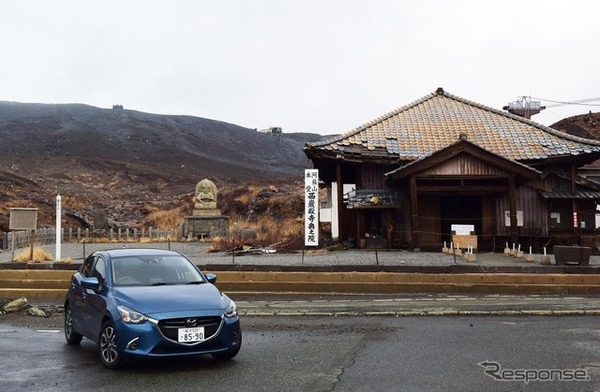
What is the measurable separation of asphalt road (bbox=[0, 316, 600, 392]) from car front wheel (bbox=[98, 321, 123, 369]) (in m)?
0.11

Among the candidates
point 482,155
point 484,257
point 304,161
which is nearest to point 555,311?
point 484,257

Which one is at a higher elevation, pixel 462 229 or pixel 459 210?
pixel 459 210

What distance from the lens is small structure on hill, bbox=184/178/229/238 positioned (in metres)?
34.6

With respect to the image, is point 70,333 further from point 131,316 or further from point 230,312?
point 230,312

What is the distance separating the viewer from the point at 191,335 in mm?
7207

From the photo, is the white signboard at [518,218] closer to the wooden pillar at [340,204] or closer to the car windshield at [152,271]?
the wooden pillar at [340,204]

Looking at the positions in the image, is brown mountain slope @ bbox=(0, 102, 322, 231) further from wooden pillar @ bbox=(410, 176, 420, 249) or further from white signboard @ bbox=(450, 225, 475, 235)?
white signboard @ bbox=(450, 225, 475, 235)

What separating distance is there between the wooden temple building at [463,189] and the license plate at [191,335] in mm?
15683

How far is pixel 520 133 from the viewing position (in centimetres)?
2580

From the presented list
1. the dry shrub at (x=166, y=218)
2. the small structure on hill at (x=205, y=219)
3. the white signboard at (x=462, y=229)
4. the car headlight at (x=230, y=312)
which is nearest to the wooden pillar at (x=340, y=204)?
the white signboard at (x=462, y=229)

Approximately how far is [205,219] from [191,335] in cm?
2813

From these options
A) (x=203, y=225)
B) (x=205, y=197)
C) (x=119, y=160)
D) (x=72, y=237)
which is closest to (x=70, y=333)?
(x=203, y=225)

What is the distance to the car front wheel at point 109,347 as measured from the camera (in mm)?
7289

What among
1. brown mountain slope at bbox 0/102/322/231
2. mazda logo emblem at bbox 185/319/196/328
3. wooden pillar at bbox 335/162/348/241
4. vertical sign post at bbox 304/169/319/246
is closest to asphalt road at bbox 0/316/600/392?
mazda logo emblem at bbox 185/319/196/328
